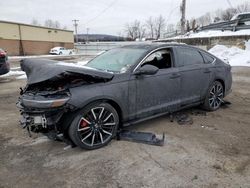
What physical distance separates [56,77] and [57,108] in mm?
424

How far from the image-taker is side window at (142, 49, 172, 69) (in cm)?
480

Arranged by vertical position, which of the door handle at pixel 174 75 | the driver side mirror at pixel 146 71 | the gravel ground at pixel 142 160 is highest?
the driver side mirror at pixel 146 71

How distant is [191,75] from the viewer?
16.7 feet

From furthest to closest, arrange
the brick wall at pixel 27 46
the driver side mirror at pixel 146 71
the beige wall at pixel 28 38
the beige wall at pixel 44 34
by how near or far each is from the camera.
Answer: the beige wall at pixel 44 34, the brick wall at pixel 27 46, the beige wall at pixel 28 38, the driver side mirror at pixel 146 71

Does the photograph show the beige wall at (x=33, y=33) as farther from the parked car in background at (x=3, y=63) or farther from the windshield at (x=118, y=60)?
the windshield at (x=118, y=60)

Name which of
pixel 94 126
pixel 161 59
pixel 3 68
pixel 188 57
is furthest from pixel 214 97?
pixel 3 68

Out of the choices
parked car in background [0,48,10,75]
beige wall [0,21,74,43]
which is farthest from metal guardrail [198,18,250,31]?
beige wall [0,21,74,43]

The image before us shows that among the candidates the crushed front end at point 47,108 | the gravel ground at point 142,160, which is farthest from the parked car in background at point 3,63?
the crushed front end at point 47,108

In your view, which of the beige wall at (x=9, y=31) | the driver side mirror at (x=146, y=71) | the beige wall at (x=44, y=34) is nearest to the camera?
the driver side mirror at (x=146, y=71)

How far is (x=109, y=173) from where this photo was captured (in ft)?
10.6

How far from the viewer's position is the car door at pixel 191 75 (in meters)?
4.97

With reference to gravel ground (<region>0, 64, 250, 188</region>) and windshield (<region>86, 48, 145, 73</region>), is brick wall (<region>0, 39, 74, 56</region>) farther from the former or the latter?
gravel ground (<region>0, 64, 250, 188</region>)

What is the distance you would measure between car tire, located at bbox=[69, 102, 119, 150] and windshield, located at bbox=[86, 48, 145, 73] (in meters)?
0.76

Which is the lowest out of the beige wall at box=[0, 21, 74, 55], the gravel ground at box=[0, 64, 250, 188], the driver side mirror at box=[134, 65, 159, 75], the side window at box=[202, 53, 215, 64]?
the gravel ground at box=[0, 64, 250, 188]
